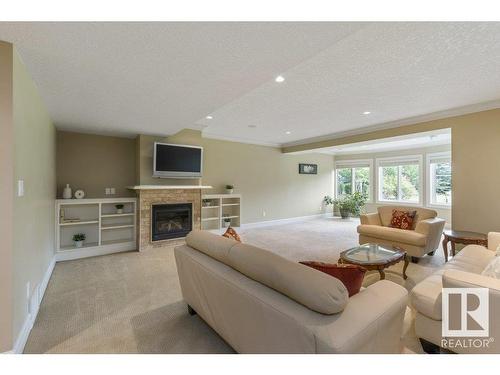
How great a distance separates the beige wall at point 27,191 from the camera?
177 cm

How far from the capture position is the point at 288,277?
1.26 metres

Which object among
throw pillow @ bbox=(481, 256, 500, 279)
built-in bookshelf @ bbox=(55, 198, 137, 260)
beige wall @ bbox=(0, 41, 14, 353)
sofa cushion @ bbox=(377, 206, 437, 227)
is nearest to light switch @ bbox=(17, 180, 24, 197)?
beige wall @ bbox=(0, 41, 14, 353)

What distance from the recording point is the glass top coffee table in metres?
2.60

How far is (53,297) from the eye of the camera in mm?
2623

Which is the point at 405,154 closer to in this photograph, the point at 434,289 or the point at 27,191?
the point at 434,289

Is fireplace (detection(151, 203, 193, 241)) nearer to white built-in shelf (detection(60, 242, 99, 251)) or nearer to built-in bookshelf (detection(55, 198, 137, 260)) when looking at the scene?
built-in bookshelf (detection(55, 198, 137, 260))

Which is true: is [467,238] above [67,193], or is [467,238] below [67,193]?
below

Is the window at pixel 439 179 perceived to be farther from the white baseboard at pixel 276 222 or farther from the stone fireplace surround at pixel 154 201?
the stone fireplace surround at pixel 154 201

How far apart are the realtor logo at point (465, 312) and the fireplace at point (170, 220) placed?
13.9 ft

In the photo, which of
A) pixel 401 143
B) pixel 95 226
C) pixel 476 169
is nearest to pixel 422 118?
pixel 476 169

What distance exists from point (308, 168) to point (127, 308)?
22.6 feet

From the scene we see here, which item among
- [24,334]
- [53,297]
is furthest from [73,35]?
[53,297]

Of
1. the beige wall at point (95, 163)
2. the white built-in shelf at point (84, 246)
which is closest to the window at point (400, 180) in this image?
the beige wall at point (95, 163)

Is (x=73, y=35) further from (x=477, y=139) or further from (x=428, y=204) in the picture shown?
(x=428, y=204)
